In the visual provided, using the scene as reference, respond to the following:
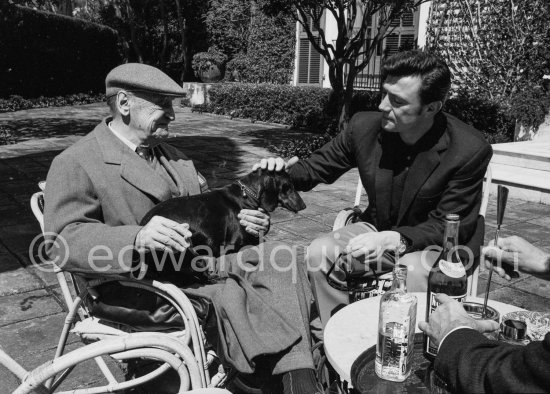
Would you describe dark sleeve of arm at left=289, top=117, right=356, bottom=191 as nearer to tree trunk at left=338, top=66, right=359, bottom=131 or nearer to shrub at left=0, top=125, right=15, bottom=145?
tree trunk at left=338, top=66, right=359, bottom=131

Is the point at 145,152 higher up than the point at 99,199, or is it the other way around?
the point at 145,152

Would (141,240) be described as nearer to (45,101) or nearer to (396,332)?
(396,332)

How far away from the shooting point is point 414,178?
2826 millimetres

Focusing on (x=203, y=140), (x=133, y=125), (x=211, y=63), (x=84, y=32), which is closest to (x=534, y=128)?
(x=203, y=140)

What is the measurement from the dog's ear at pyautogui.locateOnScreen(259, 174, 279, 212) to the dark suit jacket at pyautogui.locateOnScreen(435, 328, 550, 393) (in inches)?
61.3

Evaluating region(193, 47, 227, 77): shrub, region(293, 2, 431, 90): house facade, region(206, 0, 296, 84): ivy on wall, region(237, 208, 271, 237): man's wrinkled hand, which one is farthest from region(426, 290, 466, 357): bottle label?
region(193, 47, 227, 77): shrub

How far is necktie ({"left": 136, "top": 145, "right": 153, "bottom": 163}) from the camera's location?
2.63 metres

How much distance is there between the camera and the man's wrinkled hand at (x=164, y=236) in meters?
2.13

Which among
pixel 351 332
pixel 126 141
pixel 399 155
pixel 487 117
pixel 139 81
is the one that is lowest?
Answer: pixel 487 117

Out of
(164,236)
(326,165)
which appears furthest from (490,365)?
(326,165)

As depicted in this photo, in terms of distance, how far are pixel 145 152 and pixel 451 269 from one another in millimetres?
1542

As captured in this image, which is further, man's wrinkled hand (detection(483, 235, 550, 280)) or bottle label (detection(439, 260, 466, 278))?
man's wrinkled hand (detection(483, 235, 550, 280))

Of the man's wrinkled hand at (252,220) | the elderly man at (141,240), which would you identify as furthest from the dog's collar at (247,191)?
the elderly man at (141,240)

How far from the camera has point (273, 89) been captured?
49.2 ft
